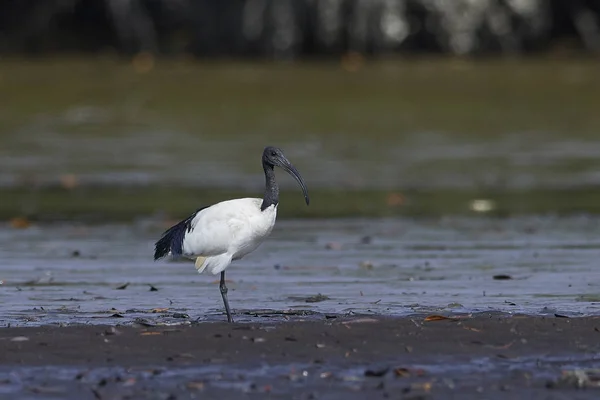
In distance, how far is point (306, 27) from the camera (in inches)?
1070

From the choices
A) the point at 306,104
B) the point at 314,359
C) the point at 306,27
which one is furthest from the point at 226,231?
the point at 306,27

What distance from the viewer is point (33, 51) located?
2775 centimetres

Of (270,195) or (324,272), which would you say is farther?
(324,272)

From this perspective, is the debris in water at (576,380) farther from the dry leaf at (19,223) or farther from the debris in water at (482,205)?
the dry leaf at (19,223)

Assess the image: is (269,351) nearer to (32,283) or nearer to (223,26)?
(32,283)

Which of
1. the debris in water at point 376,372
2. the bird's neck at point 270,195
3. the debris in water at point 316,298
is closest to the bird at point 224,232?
the bird's neck at point 270,195

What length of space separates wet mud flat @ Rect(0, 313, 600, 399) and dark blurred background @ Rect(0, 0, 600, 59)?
17390 mm

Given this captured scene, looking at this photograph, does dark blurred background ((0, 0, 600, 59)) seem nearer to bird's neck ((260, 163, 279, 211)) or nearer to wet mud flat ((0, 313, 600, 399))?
bird's neck ((260, 163, 279, 211))

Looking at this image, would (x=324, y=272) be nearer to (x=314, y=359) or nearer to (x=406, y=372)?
(x=314, y=359)

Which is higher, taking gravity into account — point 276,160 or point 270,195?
point 276,160

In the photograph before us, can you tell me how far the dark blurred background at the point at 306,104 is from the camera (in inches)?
706

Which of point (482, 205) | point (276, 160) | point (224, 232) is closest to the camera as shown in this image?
point (224, 232)

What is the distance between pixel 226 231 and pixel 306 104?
13.3m

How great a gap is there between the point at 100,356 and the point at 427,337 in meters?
1.94
